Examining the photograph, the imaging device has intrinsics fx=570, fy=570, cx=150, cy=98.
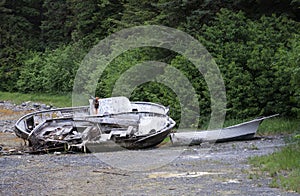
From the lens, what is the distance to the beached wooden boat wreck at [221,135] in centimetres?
1891

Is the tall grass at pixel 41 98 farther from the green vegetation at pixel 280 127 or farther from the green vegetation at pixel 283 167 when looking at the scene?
the green vegetation at pixel 283 167

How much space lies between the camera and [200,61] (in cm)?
2348

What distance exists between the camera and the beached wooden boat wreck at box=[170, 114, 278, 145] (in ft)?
62.0

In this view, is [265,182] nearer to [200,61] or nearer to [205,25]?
[200,61]

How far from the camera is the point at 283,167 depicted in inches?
492

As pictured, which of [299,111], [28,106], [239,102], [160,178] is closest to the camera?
[160,178]

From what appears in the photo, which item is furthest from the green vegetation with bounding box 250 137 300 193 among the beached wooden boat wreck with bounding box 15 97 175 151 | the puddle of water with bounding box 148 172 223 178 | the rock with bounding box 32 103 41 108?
the rock with bounding box 32 103 41 108

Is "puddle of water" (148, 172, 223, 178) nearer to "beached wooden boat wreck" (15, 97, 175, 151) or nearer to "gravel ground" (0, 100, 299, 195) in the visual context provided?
"gravel ground" (0, 100, 299, 195)

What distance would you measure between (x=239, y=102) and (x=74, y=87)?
55.6ft

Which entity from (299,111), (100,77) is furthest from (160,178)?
(100,77)

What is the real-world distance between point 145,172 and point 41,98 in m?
27.7

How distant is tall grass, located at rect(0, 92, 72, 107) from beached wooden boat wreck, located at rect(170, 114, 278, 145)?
17207mm

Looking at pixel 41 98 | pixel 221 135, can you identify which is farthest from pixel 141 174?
pixel 41 98

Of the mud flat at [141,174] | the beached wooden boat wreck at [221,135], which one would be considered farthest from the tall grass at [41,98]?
the mud flat at [141,174]
